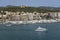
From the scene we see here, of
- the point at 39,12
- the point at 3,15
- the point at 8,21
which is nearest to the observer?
the point at 8,21

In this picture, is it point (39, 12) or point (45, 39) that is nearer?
point (45, 39)

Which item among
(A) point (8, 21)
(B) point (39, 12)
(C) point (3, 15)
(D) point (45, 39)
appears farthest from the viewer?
(B) point (39, 12)

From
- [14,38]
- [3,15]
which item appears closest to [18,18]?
[3,15]

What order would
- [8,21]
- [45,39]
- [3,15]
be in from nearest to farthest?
[45,39] → [8,21] → [3,15]

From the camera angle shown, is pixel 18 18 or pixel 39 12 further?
pixel 39 12

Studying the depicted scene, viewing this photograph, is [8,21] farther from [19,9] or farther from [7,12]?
[19,9]

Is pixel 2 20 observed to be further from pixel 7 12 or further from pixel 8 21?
pixel 7 12

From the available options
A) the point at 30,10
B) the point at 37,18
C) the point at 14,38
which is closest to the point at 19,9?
the point at 30,10

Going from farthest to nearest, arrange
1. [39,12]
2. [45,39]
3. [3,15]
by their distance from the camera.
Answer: [39,12], [3,15], [45,39]
